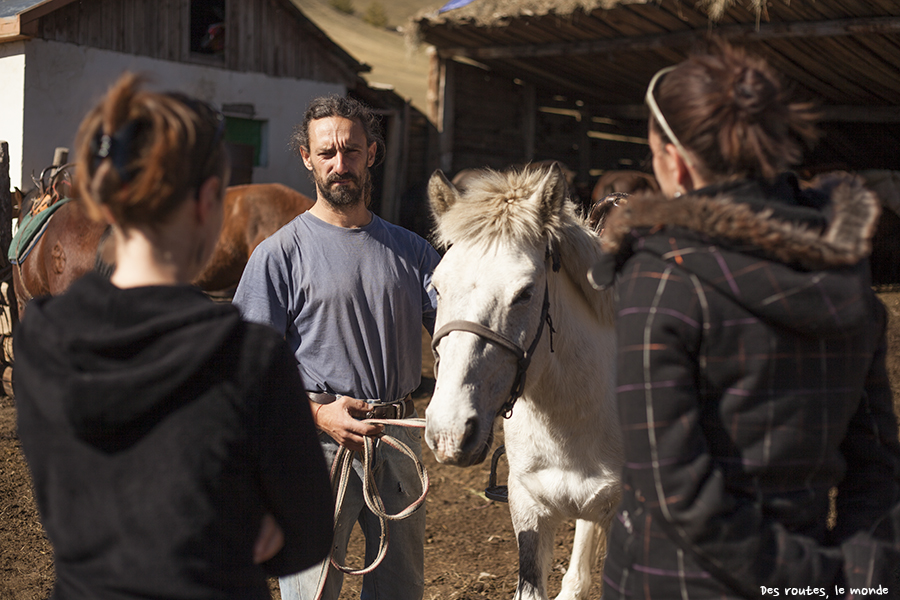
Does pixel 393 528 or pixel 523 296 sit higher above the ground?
pixel 523 296

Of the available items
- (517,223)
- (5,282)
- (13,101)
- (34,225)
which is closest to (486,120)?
(13,101)

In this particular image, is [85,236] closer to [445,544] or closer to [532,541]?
[445,544]

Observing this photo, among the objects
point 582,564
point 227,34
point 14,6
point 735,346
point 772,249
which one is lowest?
point 582,564

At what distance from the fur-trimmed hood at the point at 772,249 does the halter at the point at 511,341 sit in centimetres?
70

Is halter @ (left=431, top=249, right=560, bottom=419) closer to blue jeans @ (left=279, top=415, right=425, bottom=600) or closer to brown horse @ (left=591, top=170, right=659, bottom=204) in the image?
blue jeans @ (left=279, top=415, right=425, bottom=600)

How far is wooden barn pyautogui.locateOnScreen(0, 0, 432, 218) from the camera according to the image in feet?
32.0

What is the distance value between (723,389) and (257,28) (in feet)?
42.8

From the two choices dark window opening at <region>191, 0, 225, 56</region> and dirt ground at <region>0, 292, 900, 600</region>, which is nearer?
dirt ground at <region>0, 292, 900, 600</region>

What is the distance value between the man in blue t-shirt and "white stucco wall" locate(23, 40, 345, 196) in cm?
603

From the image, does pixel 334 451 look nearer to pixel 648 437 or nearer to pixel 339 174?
pixel 339 174

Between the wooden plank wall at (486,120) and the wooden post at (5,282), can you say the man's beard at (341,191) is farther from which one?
the wooden plank wall at (486,120)

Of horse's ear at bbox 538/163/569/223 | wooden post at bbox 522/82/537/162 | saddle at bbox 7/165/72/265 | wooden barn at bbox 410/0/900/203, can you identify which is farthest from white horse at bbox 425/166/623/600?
wooden post at bbox 522/82/537/162

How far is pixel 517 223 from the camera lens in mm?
1939

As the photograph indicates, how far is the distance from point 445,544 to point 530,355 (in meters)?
2.26
